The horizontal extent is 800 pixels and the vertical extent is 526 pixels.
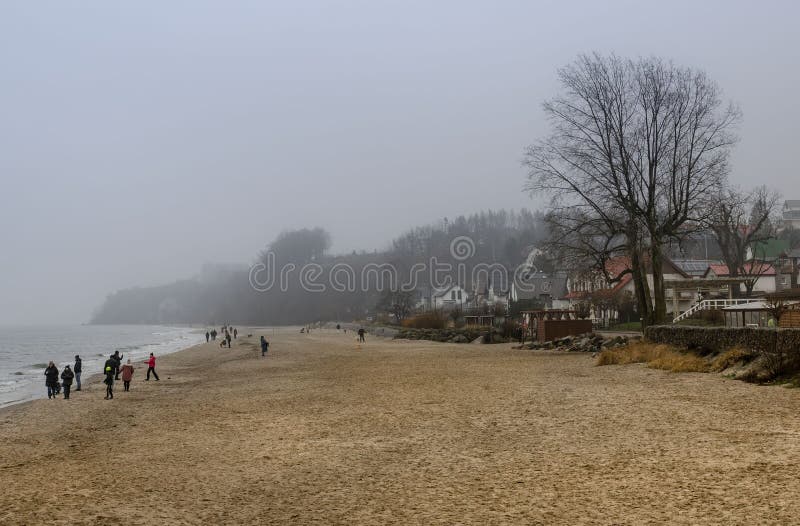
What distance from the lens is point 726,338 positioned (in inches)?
821

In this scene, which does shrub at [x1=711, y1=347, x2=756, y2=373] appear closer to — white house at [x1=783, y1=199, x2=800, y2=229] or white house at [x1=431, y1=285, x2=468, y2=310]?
white house at [x1=431, y1=285, x2=468, y2=310]

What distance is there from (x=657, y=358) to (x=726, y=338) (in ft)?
10.6

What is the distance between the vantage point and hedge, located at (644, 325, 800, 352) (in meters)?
16.7

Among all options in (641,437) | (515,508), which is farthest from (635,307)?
(515,508)

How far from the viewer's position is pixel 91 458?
12.7 meters

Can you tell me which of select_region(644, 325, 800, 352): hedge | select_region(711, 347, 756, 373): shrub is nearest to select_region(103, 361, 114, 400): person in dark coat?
select_region(711, 347, 756, 373): shrub

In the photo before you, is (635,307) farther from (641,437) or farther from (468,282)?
(468,282)

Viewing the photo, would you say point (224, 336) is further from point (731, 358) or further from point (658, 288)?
point (731, 358)

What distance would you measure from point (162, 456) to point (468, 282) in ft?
511

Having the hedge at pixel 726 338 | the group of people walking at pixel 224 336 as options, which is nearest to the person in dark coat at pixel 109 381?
the hedge at pixel 726 338

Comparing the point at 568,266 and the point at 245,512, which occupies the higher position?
the point at 568,266

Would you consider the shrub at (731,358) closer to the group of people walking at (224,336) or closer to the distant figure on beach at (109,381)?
the distant figure on beach at (109,381)

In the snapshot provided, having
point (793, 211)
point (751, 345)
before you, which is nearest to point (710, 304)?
point (751, 345)

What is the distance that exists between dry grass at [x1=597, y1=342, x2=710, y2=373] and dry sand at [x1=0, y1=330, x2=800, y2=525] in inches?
39.3
